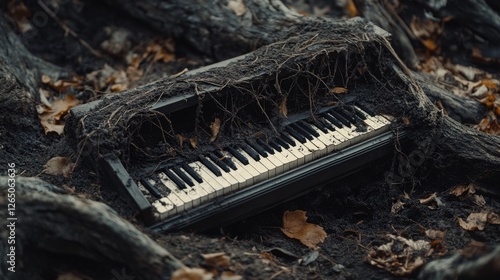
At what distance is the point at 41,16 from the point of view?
21.4 ft

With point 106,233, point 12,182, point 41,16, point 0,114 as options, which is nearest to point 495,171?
point 106,233

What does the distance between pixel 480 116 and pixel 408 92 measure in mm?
914

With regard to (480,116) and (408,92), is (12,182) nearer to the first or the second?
(408,92)

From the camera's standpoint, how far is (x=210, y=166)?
13.8ft

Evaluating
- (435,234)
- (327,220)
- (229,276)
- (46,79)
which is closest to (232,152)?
(327,220)

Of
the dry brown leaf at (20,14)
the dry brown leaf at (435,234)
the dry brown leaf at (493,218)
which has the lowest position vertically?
the dry brown leaf at (493,218)

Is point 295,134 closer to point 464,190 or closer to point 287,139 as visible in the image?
point 287,139

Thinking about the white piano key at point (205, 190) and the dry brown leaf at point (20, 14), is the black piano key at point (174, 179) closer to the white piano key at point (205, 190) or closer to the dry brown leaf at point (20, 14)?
the white piano key at point (205, 190)

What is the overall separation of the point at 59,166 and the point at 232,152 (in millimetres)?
1028

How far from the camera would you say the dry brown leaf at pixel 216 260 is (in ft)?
12.2

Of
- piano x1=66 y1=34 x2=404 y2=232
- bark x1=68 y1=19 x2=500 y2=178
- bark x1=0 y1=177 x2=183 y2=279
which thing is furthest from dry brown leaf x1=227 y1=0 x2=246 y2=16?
bark x1=0 y1=177 x2=183 y2=279

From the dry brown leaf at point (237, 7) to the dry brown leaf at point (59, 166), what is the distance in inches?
78.9

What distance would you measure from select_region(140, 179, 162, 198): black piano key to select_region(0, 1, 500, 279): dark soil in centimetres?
16

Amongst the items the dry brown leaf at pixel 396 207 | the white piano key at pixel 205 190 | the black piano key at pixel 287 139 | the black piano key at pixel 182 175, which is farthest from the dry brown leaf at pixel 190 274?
the dry brown leaf at pixel 396 207
